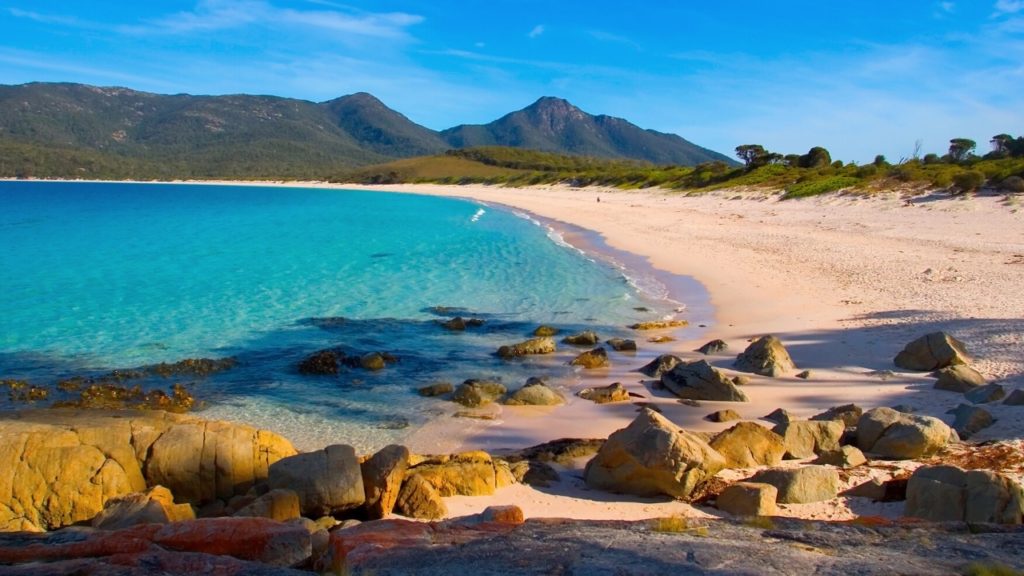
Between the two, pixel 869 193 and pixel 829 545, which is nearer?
pixel 829 545

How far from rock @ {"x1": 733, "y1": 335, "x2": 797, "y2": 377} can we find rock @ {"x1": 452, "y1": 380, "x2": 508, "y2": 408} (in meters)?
4.47

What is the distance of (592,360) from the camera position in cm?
1393

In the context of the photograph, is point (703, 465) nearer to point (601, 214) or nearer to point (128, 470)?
point (128, 470)

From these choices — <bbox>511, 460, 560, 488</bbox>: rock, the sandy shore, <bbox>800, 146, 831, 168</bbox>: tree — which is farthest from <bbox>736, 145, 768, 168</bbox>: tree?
<bbox>511, 460, 560, 488</bbox>: rock

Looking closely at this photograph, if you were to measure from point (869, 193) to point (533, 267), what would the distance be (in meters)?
21.6

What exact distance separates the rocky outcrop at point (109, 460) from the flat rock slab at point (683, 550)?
342 cm

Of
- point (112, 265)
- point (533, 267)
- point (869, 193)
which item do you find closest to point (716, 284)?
point (533, 267)

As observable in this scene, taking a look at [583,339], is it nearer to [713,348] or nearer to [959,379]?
[713,348]

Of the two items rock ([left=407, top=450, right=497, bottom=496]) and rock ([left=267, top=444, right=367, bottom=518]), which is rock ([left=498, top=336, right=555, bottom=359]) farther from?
rock ([left=267, top=444, right=367, bottom=518])

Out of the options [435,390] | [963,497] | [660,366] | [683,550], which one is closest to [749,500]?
[963,497]

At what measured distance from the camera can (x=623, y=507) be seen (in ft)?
24.7

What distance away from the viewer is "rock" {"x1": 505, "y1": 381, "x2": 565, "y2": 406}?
1161 cm

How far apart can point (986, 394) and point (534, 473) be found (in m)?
6.62

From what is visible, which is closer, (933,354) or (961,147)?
(933,354)
